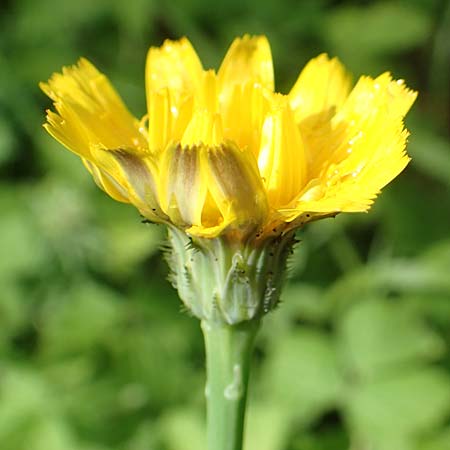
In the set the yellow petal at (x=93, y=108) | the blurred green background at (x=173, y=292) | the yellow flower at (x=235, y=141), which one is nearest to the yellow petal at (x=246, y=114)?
the yellow flower at (x=235, y=141)

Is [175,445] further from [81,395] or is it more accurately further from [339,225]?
[339,225]

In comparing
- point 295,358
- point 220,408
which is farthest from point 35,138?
point 220,408

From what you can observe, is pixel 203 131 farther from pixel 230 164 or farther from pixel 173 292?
pixel 173 292

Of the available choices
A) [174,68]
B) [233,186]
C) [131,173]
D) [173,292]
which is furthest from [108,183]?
[173,292]

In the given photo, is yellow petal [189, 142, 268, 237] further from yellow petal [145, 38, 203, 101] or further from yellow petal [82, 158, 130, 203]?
yellow petal [145, 38, 203, 101]

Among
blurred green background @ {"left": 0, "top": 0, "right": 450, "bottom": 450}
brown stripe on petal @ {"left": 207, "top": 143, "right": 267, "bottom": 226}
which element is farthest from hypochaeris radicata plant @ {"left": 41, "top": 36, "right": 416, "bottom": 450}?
blurred green background @ {"left": 0, "top": 0, "right": 450, "bottom": 450}

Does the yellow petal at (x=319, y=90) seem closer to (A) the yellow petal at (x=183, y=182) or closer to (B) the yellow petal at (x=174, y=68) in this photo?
(B) the yellow petal at (x=174, y=68)

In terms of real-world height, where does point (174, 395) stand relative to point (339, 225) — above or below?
below
